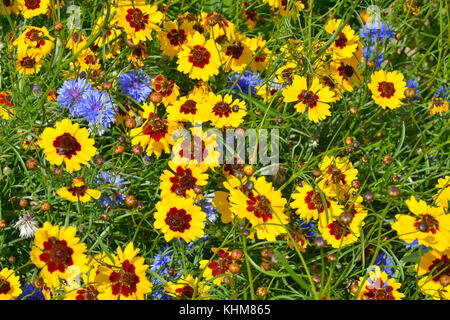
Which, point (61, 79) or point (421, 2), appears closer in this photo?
point (61, 79)

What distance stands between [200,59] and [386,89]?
855mm

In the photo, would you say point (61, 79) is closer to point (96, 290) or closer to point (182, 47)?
point (182, 47)

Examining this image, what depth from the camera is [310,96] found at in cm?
190

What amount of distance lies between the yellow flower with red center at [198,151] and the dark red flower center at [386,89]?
2.59 feet

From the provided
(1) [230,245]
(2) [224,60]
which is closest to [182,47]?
(2) [224,60]

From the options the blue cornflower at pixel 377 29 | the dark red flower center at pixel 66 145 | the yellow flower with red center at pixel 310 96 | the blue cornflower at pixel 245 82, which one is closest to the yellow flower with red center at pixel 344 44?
the blue cornflower at pixel 377 29

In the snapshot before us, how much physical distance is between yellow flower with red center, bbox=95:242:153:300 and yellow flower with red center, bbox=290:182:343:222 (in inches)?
26.0

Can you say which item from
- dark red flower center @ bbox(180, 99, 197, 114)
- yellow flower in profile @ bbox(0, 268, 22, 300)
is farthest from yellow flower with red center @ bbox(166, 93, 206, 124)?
yellow flower in profile @ bbox(0, 268, 22, 300)

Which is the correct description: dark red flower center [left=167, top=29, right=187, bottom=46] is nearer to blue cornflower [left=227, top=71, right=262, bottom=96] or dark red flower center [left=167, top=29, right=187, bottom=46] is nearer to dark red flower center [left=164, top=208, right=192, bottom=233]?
blue cornflower [left=227, top=71, right=262, bottom=96]

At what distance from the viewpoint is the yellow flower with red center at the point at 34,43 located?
6.76 ft

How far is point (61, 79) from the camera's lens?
87.1 inches

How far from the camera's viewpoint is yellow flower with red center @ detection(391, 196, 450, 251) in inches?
60.3

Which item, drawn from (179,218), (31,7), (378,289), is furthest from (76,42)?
(378,289)

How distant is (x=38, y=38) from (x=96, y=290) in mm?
1204
